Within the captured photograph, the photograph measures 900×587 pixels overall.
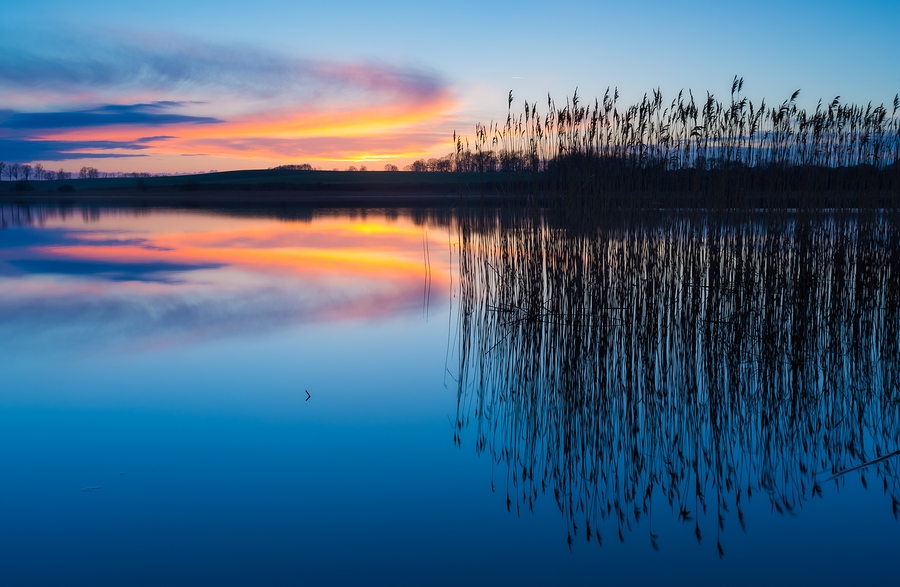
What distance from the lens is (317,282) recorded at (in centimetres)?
736

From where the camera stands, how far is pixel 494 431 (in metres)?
2.85

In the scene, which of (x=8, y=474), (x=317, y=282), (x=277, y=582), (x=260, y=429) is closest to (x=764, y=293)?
(x=260, y=429)

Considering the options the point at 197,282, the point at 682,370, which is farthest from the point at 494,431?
the point at 197,282

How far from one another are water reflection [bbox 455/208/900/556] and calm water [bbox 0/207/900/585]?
0.02 metres

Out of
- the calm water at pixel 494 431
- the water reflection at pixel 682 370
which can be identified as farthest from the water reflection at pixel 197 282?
the water reflection at pixel 682 370

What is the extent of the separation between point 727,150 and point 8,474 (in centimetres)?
421

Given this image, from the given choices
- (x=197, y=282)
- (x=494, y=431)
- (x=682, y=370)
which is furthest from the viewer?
(x=197, y=282)

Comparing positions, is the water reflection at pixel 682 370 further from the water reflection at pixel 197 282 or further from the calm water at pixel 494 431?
the water reflection at pixel 197 282

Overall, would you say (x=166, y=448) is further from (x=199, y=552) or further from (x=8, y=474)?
(x=199, y=552)

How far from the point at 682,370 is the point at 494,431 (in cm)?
123

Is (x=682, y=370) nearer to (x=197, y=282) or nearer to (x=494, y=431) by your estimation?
(x=494, y=431)

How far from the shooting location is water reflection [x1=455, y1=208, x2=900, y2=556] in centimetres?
229

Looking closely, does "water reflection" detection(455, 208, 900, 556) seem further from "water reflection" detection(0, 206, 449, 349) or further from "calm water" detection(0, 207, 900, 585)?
"water reflection" detection(0, 206, 449, 349)

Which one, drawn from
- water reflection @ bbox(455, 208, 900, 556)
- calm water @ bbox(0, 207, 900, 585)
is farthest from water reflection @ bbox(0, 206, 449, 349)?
water reflection @ bbox(455, 208, 900, 556)
